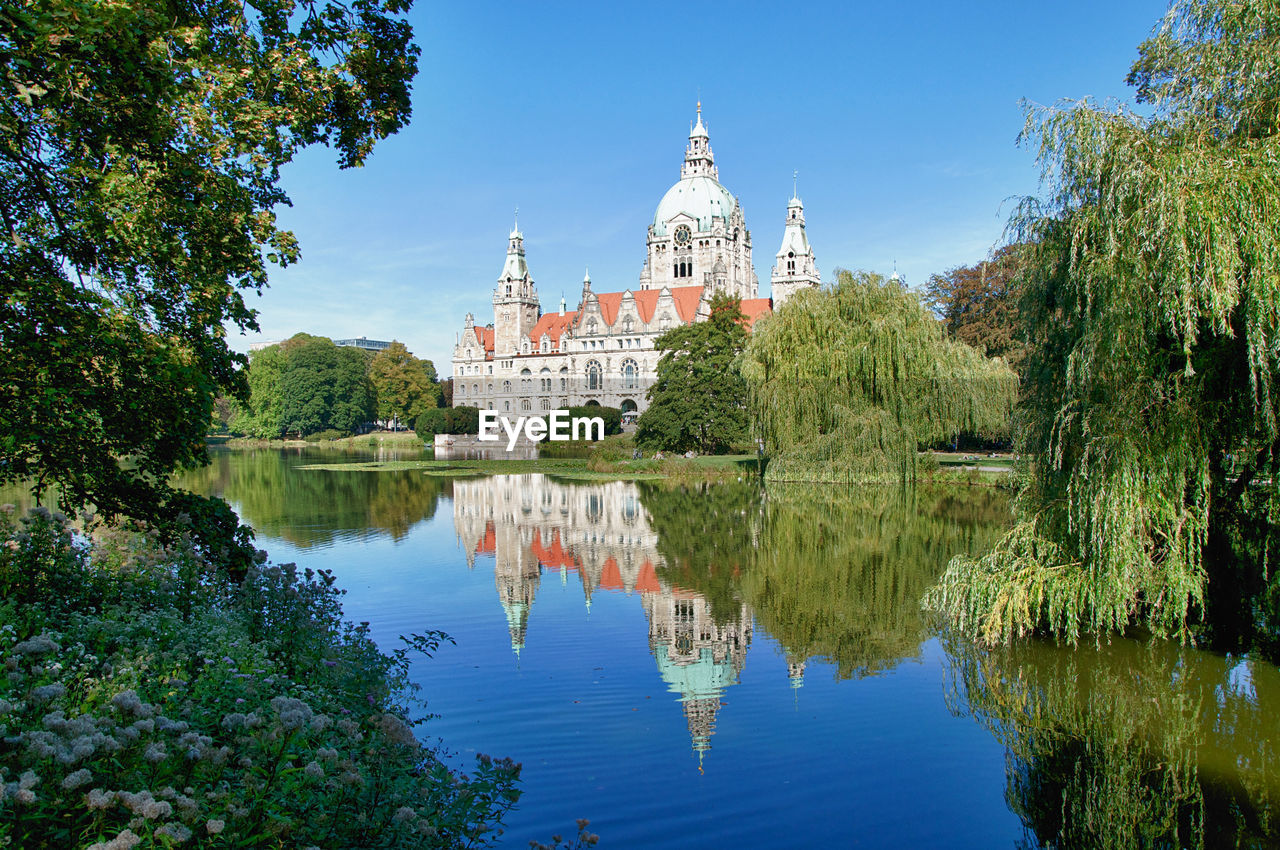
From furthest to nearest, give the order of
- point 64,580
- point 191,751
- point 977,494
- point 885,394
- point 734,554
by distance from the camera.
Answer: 1. point 885,394
2. point 977,494
3. point 734,554
4. point 64,580
5. point 191,751

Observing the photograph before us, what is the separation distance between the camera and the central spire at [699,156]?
76875mm

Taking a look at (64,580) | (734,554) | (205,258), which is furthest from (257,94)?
(734,554)

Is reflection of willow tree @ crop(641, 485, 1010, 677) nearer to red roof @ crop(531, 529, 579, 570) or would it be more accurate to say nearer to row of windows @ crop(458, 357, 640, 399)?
red roof @ crop(531, 529, 579, 570)

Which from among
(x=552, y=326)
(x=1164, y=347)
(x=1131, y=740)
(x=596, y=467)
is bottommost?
(x=1131, y=740)

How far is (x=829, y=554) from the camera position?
15461 millimetres

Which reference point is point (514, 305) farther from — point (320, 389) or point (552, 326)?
point (320, 389)

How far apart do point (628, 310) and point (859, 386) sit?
44617 millimetres

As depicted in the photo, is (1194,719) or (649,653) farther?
(649,653)

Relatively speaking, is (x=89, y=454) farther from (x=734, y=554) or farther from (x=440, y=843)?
(x=734, y=554)

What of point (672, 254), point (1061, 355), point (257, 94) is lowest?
point (1061, 355)

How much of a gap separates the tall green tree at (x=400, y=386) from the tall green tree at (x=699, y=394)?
4399 centimetres

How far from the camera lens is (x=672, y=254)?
244 feet

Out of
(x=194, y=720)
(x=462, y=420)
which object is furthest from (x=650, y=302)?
(x=194, y=720)

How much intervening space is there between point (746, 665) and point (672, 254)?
67.5 metres
